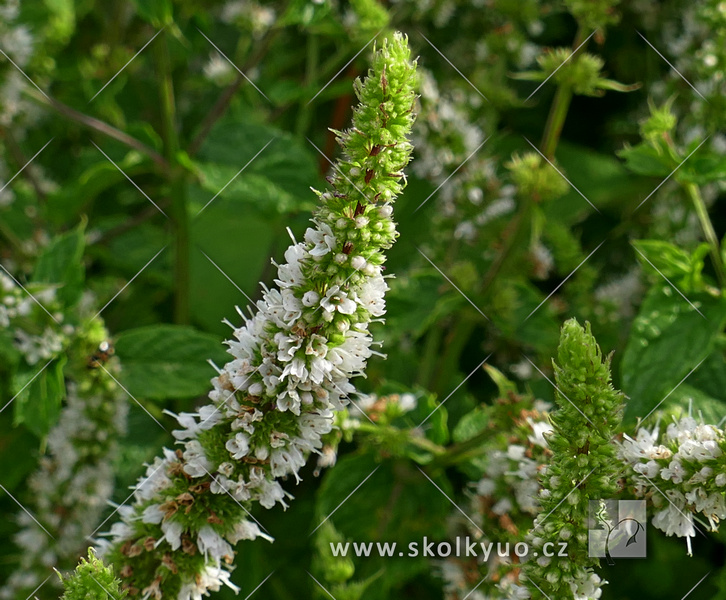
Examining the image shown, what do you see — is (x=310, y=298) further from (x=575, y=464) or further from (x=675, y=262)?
(x=675, y=262)

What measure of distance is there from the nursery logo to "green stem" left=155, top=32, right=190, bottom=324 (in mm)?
1274

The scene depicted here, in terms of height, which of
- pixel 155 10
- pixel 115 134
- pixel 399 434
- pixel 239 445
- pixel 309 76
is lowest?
pixel 239 445

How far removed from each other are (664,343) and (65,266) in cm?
132

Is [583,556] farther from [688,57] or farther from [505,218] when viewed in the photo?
[688,57]

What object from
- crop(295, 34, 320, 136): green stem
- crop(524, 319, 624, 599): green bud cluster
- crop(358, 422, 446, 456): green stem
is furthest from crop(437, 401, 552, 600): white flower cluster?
crop(295, 34, 320, 136): green stem

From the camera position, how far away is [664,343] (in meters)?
1.59

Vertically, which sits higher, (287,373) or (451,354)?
(451,354)

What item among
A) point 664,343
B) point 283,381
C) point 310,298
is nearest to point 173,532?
point 283,381

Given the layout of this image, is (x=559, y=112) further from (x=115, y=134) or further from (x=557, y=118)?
(x=115, y=134)

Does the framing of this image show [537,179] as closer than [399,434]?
No

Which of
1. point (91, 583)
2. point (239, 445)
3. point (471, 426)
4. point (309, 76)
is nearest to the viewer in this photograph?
point (91, 583)

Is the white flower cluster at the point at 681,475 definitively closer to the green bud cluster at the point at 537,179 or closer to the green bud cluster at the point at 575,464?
the green bud cluster at the point at 575,464

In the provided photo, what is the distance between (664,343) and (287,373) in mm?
907

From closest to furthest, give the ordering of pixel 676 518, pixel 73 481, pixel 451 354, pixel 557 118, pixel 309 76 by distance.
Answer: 1. pixel 676 518
2. pixel 73 481
3. pixel 557 118
4. pixel 451 354
5. pixel 309 76
